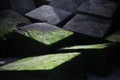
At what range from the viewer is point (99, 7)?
4.22 metres

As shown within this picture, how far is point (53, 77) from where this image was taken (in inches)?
101

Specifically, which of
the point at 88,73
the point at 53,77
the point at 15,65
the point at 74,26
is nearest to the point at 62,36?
the point at 74,26

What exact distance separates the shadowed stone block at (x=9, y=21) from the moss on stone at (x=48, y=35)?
39 cm

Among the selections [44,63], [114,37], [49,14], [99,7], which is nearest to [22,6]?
[49,14]

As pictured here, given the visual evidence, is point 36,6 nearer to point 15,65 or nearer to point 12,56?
point 12,56

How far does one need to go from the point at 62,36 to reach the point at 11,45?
696 millimetres

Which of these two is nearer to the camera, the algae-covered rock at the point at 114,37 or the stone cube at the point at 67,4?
the algae-covered rock at the point at 114,37

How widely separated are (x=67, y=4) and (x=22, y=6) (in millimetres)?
752

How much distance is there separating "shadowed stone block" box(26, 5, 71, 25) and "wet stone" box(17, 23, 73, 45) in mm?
262

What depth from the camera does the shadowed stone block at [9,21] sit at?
3.89 m

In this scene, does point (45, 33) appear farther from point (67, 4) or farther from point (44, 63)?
point (67, 4)

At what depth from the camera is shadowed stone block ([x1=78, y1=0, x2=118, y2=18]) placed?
4.07 meters

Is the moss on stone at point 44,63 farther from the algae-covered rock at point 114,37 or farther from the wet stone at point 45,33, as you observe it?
the algae-covered rock at point 114,37

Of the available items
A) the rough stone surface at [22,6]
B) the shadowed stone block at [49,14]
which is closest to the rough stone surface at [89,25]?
the shadowed stone block at [49,14]
